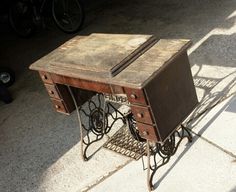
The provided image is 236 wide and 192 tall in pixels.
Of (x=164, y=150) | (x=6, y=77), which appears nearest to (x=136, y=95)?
(x=164, y=150)

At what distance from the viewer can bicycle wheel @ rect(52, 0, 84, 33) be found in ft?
24.9

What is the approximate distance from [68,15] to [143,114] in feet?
16.6

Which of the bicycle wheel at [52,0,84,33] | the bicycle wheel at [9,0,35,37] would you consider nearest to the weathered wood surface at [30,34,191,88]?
the bicycle wheel at [52,0,84,33]

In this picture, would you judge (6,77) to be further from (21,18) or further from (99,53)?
(99,53)

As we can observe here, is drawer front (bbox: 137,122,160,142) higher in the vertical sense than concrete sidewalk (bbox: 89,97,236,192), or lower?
higher

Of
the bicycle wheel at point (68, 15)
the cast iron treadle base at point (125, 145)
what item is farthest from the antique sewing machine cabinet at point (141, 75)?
the bicycle wheel at point (68, 15)

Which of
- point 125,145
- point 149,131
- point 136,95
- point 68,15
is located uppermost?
point 136,95

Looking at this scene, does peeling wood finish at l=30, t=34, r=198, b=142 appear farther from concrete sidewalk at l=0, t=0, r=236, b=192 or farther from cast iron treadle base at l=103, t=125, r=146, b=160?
cast iron treadle base at l=103, t=125, r=146, b=160

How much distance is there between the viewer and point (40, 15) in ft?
26.4

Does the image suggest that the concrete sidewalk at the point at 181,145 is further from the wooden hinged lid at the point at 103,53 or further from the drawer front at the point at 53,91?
the wooden hinged lid at the point at 103,53

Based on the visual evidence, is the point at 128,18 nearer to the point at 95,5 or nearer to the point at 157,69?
the point at 95,5

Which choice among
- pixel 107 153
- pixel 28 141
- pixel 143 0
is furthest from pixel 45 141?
pixel 143 0

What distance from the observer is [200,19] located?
6203 millimetres

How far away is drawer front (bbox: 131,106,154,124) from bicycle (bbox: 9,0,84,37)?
4.77 meters
